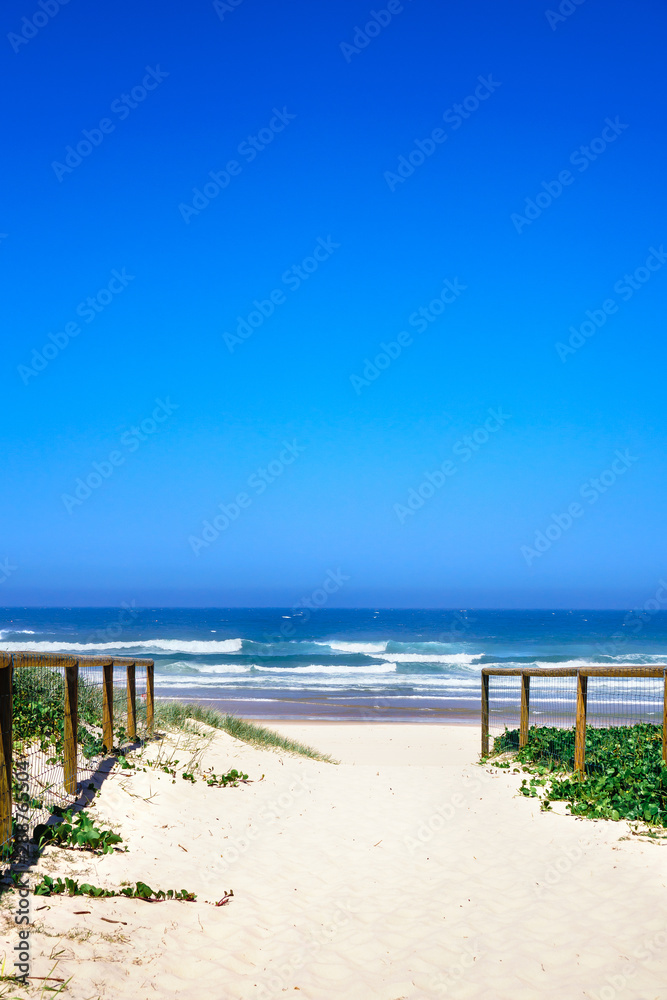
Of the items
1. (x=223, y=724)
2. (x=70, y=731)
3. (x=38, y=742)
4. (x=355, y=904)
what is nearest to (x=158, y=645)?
(x=223, y=724)

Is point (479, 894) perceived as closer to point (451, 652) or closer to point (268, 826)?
point (268, 826)

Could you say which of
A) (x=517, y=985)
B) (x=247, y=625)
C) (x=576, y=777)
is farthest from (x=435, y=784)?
(x=247, y=625)

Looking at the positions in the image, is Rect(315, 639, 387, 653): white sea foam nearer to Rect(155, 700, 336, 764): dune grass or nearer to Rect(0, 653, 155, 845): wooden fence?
Rect(155, 700, 336, 764): dune grass

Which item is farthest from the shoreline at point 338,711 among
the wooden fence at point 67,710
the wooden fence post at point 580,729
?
the wooden fence post at point 580,729

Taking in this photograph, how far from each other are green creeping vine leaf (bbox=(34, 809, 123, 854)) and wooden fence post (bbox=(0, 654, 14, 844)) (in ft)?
2.15

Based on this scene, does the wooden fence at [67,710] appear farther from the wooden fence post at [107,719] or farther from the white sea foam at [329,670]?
the white sea foam at [329,670]

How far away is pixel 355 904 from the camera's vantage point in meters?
5.54

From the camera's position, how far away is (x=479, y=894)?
228 inches

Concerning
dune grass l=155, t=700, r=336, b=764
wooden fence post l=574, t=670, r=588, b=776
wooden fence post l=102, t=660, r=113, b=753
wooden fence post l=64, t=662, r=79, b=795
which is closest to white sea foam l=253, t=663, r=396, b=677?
dune grass l=155, t=700, r=336, b=764

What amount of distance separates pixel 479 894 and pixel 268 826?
2.68 metres

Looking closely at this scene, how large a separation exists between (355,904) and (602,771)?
4596 millimetres

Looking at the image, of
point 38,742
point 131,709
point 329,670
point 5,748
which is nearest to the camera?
point 5,748

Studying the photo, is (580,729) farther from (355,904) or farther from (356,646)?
(356,646)

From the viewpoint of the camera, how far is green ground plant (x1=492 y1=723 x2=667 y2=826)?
7645 millimetres
